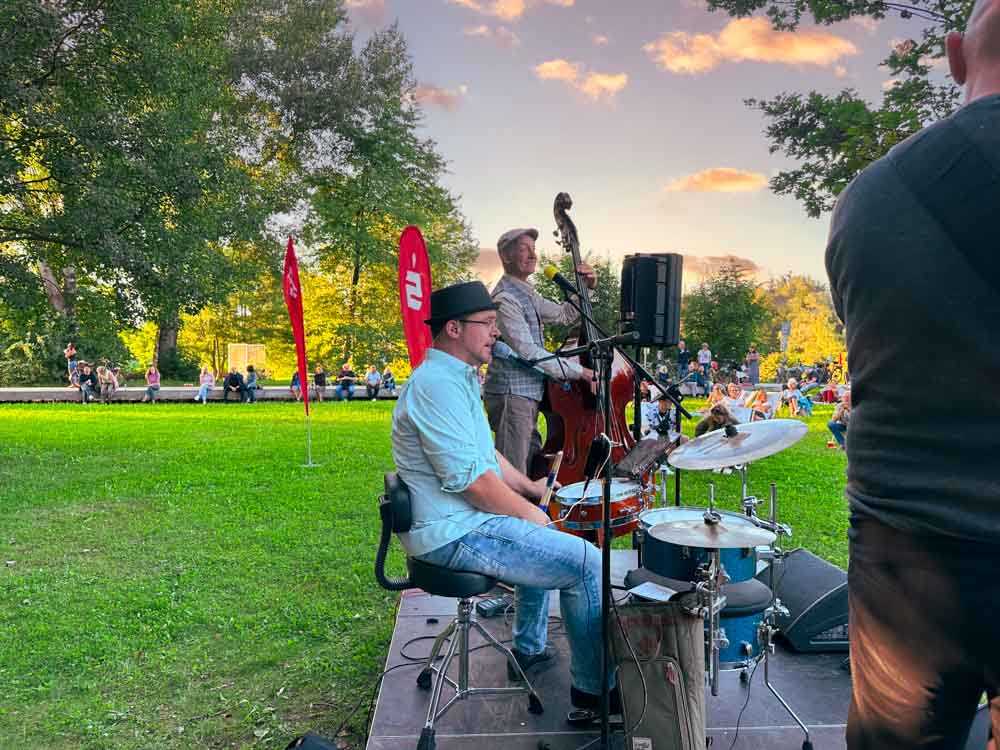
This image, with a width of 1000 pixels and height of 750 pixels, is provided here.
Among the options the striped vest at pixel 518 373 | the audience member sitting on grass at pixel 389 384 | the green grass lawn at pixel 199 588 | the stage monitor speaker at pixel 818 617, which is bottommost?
the green grass lawn at pixel 199 588

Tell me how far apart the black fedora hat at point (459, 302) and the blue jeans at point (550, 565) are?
37.0 inches

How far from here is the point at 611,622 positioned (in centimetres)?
275

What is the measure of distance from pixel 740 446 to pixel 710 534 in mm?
399

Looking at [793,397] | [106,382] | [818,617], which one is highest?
[793,397]

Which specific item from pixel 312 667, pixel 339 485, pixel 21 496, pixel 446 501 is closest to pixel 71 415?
pixel 21 496

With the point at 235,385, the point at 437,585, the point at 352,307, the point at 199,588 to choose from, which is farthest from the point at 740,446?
the point at 352,307

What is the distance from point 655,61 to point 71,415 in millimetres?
19765

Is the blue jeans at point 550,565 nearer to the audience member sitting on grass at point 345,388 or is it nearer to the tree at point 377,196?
the audience member sitting on grass at point 345,388

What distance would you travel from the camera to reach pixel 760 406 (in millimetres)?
14336

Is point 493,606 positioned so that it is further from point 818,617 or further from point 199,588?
point 199,588

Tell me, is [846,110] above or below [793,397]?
above

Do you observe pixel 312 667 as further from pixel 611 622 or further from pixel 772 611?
pixel 772 611

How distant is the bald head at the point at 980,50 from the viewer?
1.16 metres

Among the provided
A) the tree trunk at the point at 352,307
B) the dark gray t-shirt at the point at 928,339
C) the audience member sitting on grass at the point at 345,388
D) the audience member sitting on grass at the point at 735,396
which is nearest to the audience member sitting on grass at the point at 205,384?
the audience member sitting on grass at the point at 345,388
